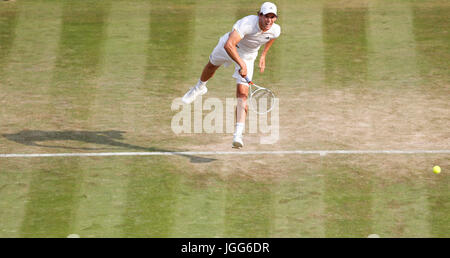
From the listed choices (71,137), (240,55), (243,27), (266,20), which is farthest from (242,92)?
(71,137)

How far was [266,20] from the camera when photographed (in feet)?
36.3

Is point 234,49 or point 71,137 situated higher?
point 234,49

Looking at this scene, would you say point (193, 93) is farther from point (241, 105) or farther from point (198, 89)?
point (241, 105)

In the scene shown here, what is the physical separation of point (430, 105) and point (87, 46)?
726 centimetres

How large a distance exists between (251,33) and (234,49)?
46 cm

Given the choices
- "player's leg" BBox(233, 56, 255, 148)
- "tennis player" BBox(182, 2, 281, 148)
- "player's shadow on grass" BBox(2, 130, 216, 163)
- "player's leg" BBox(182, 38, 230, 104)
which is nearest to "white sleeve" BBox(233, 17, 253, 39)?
"tennis player" BBox(182, 2, 281, 148)

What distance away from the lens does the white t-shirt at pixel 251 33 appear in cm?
1112

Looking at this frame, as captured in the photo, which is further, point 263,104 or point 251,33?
point 263,104

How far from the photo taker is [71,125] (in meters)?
12.7

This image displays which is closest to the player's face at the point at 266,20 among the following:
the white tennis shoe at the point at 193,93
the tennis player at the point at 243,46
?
the tennis player at the point at 243,46

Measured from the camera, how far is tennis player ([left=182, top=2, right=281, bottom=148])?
36.2ft
